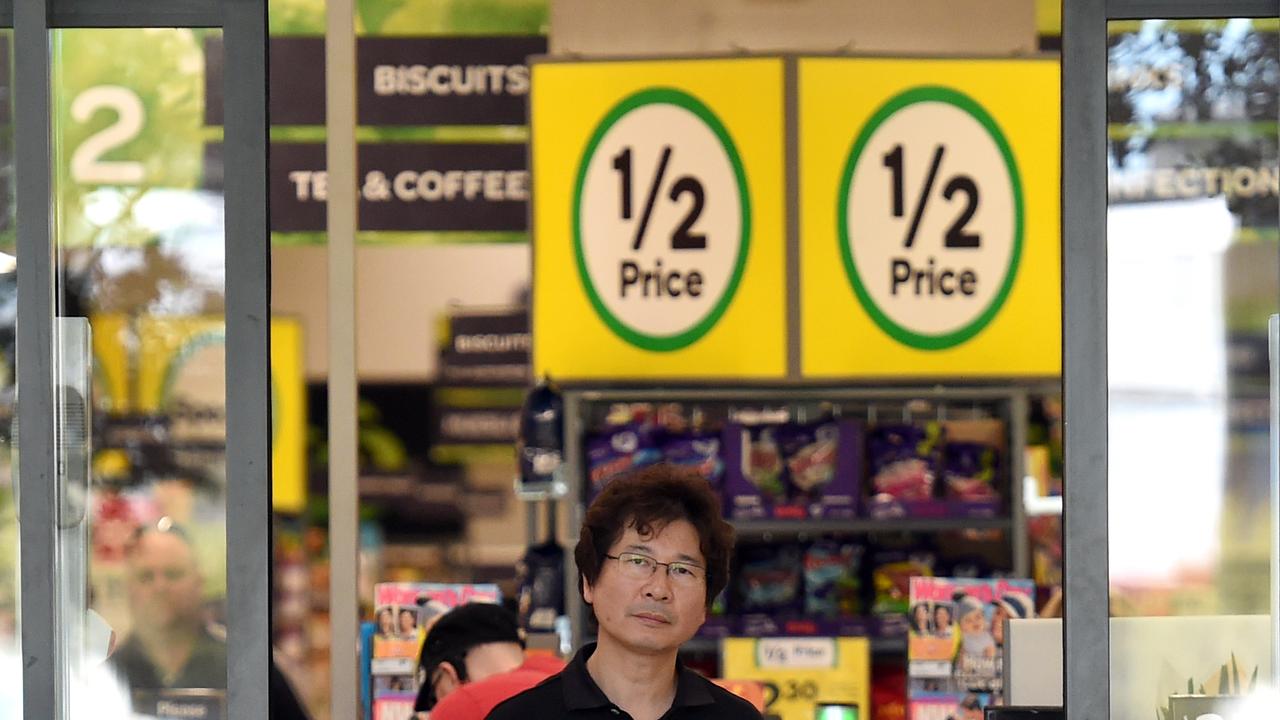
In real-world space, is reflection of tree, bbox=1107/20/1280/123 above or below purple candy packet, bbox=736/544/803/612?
above

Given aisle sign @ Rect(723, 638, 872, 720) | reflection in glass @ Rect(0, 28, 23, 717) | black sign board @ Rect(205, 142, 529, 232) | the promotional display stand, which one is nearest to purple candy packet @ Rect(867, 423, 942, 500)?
the promotional display stand

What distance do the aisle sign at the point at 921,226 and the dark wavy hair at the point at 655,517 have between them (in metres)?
3.31

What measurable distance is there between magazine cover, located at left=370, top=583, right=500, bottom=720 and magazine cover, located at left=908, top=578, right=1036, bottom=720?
4.75ft

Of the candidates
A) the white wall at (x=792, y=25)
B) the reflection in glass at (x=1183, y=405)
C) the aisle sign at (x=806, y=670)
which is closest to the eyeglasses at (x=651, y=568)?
the reflection in glass at (x=1183, y=405)

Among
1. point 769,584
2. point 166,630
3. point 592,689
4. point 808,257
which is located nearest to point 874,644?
point 769,584

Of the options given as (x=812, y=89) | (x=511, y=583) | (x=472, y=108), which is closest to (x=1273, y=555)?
(x=812, y=89)

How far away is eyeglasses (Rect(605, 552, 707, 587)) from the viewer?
278cm

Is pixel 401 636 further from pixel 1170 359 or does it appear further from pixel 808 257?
pixel 1170 359

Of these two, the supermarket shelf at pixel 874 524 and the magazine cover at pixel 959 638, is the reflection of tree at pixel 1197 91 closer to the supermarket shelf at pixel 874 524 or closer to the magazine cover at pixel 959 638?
the magazine cover at pixel 959 638

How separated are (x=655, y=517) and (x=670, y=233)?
3.40 metres

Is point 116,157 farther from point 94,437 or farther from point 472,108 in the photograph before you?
point 472,108

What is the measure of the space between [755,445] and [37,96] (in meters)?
3.62

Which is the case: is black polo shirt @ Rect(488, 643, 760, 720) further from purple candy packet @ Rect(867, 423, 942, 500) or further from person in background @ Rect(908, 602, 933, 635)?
purple candy packet @ Rect(867, 423, 942, 500)

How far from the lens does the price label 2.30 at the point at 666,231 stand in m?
6.14
